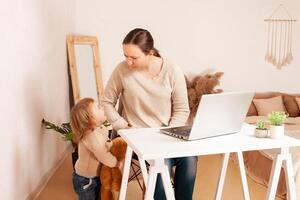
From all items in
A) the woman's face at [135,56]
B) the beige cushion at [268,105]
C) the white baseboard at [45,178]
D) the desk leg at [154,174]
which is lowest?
the white baseboard at [45,178]

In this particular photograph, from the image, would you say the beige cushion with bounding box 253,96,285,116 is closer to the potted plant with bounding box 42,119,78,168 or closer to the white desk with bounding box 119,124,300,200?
the potted plant with bounding box 42,119,78,168

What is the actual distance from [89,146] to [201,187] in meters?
1.27

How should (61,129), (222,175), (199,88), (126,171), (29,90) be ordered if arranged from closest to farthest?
(126,171) < (222,175) < (29,90) < (61,129) < (199,88)

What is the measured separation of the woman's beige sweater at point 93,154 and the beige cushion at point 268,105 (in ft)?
7.91

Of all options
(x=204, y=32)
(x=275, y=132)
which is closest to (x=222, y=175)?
(x=275, y=132)

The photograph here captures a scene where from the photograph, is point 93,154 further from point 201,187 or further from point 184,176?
point 201,187

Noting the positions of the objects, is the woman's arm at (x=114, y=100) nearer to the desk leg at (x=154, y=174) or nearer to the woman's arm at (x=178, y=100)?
the woman's arm at (x=178, y=100)

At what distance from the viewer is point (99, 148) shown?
2098mm

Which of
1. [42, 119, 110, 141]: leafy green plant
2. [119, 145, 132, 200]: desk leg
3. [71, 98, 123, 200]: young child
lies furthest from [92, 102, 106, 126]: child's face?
[42, 119, 110, 141]: leafy green plant

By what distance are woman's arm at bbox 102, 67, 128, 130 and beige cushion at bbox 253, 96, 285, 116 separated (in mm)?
2229

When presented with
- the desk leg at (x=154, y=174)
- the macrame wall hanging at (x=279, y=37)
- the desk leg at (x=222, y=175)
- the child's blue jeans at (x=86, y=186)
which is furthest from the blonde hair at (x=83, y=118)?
the macrame wall hanging at (x=279, y=37)

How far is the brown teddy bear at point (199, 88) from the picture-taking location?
406cm

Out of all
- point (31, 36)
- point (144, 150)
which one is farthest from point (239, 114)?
point (31, 36)

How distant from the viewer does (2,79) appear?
6.77 ft
